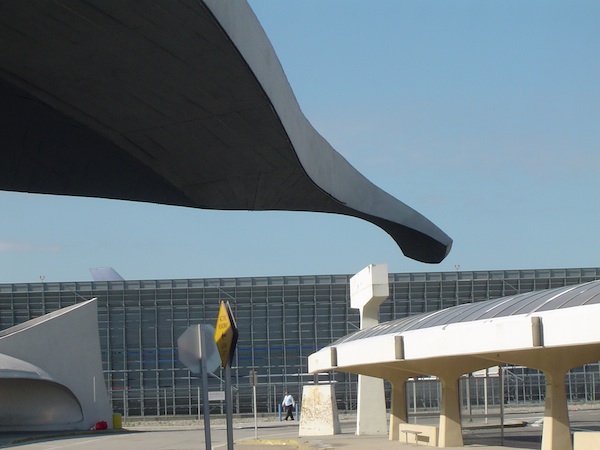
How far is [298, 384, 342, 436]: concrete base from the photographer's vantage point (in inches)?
1240

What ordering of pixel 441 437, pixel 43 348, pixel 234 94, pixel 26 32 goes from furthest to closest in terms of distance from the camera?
pixel 43 348, pixel 441 437, pixel 234 94, pixel 26 32

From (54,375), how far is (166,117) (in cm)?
3174

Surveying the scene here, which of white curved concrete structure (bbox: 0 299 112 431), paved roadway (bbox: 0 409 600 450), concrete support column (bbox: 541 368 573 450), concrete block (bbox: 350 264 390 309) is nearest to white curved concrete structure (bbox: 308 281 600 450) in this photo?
concrete support column (bbox: 541 368 573 450)

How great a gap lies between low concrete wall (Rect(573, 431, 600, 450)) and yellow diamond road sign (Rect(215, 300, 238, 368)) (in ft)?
26.6

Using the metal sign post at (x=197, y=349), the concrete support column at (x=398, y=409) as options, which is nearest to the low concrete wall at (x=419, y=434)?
the concrete support column at (x=398, y=409)

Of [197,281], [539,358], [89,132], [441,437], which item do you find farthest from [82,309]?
[89,132]

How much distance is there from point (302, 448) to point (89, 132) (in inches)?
603

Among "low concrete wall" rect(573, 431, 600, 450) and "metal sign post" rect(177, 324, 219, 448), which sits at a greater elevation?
"metal sign post" rect(177, 324, 219, 448)

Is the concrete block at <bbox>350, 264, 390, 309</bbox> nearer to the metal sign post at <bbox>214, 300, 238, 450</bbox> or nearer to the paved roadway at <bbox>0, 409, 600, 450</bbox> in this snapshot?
the paved roadway at <bbox>0, 409, 600, 450</bbox>

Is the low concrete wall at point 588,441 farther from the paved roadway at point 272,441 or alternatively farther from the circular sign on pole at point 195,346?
the circular sign on pole at point 195,346

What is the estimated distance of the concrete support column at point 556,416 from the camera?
17.6 m

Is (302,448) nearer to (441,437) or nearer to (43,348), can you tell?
(441,437)

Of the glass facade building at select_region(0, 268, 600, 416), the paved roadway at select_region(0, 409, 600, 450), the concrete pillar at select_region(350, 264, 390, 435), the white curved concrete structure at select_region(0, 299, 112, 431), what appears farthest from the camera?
the glass facade building at select_region(0, 268, 600, 416)

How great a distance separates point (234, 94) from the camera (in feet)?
28.9
